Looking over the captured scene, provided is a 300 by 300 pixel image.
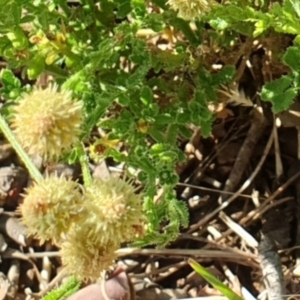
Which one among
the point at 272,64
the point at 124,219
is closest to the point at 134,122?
the point at 124,219

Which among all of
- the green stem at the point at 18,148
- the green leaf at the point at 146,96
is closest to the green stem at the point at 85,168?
the green stem at the point at 18,148

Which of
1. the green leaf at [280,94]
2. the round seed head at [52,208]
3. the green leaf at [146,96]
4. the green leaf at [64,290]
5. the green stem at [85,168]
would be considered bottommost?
the green leaf at [64,290]

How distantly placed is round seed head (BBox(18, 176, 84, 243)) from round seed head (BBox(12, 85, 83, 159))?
0.10 metres

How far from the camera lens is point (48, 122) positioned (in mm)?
1676

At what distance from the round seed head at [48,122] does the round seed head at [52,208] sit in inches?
4.1

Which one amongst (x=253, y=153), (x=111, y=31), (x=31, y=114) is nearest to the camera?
(x=31, y=114)

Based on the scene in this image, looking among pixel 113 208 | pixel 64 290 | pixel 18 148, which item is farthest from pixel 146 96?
pixel 64 290

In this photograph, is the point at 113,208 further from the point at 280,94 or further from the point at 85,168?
the point at 280,94

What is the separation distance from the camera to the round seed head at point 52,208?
5.76 ft

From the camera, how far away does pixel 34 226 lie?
5.82 ft

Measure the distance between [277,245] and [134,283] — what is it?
1.72 feet

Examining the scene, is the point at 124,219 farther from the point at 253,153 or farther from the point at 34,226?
the point at 253,153

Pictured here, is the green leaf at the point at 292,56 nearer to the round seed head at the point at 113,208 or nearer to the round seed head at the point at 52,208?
the round seed head at the point at 113,208

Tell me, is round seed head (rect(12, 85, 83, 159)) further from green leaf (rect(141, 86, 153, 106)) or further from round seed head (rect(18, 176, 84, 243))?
green leaf (rect(141, 86, 153, 106))
